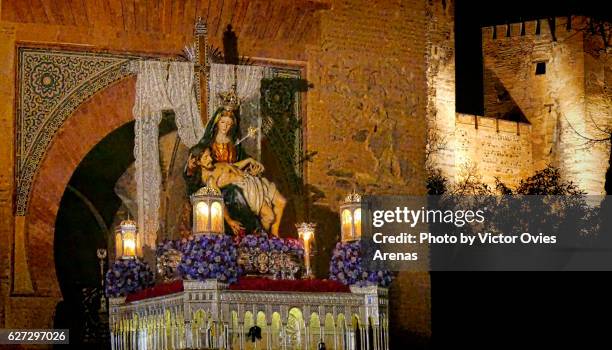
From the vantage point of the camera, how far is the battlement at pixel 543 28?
115 feet

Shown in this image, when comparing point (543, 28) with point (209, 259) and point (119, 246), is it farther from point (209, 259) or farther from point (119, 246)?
point (209, 259)

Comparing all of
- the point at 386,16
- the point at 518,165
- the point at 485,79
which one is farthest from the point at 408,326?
the point at 485,79

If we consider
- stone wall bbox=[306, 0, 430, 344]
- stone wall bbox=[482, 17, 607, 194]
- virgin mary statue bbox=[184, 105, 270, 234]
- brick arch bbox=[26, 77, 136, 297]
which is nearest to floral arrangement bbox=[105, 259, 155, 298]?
brick arch bbox=[26, 77, 136, 297]

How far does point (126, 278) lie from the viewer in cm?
1551

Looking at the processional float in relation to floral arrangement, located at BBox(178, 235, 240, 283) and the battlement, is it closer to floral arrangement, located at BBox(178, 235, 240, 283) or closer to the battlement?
floral arrangement, located at BBox(178, 235, 240, 283)

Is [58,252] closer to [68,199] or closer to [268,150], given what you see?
[68,199]

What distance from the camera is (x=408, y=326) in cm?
1758

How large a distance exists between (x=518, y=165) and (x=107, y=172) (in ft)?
59.2

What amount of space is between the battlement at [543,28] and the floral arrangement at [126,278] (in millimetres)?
21072

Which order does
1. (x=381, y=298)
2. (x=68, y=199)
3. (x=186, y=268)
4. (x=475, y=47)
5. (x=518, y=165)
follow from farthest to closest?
(x=475, y=47) < (x=518, y=165) < (x=68, y=199) < (x=381, y=298) < (x=186, y=268)

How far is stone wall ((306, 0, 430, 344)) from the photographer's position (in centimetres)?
1742

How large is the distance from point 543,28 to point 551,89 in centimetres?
159

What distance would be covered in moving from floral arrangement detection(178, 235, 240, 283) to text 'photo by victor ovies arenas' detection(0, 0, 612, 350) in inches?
0.8

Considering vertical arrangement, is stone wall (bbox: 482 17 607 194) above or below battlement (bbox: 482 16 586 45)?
below
